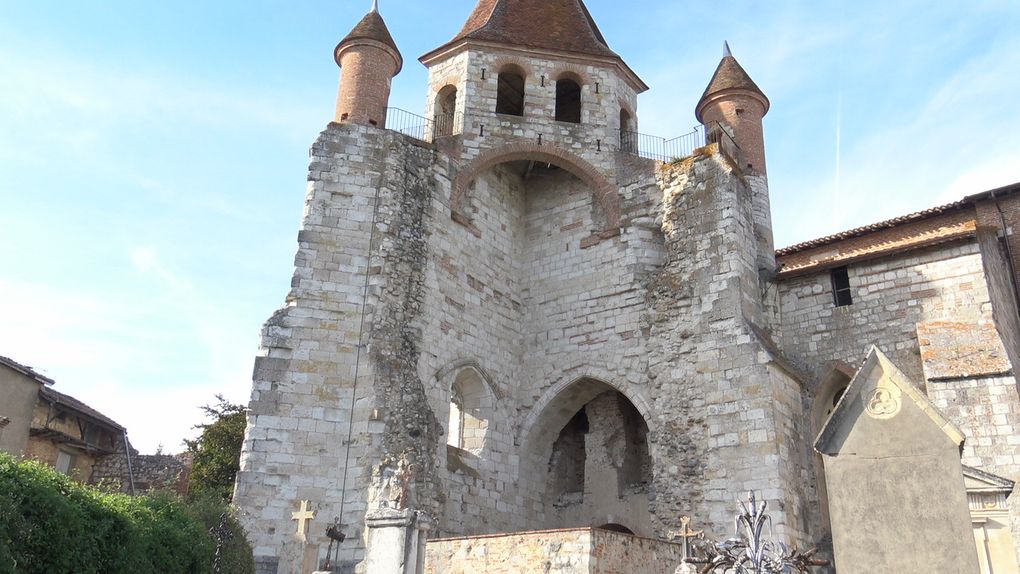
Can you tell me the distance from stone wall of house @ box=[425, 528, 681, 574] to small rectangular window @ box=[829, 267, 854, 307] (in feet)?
20.8

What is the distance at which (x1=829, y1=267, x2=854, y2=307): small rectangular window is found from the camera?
1516cm

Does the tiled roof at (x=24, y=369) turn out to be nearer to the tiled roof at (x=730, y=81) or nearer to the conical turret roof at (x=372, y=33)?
the conical turret roof at (x=372, y=33)

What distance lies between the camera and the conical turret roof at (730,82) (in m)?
18.1

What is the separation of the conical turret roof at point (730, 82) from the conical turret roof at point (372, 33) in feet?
22.1

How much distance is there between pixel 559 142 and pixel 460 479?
22.3 ft

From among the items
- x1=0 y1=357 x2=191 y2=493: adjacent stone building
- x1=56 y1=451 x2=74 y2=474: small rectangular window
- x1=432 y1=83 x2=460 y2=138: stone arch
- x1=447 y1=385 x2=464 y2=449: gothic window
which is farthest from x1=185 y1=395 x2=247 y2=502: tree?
x1=432 y1=83 x2=460 y2=138: stone arch

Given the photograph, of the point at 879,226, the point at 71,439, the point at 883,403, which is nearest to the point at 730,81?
the point at 879,226

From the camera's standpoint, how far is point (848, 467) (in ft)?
19.6

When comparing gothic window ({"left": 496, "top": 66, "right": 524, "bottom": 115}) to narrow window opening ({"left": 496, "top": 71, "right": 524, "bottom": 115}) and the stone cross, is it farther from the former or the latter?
the stone cross

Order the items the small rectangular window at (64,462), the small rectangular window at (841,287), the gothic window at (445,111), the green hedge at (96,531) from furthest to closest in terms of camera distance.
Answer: the small rectangular window at (64,462) < the gothic window at (445,111) < the small rectangular window at (841,287) < the green hedge at (96,531)

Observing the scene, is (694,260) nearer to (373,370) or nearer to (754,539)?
(373,370)

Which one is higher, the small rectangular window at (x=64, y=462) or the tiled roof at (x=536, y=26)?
the tiled roof at (x=536, y=26)

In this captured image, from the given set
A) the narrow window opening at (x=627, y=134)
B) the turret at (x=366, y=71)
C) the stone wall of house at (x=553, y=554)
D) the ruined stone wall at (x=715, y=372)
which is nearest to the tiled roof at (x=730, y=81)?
the narrow window opening at (x=627, y=134)

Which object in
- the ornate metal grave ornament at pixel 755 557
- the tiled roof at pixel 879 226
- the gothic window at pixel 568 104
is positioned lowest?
the ornate metal grave ornament at pixel 755 557
